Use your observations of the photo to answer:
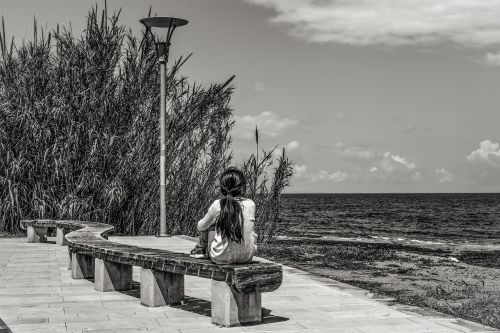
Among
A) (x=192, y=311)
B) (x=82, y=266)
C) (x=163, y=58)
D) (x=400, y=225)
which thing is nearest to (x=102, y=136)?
(x=163, y=58)

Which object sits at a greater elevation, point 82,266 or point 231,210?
point 231,210

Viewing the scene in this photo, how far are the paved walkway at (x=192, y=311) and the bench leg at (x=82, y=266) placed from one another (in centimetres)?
14

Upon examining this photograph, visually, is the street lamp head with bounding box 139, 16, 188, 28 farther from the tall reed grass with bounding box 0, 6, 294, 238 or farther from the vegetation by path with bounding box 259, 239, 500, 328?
the vegetation by path with bounding box 259, 239, 500, 328

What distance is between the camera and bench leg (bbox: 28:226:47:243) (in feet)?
50.0

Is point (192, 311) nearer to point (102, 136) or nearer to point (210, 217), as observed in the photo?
point (210, 217)

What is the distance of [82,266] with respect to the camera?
10.2m

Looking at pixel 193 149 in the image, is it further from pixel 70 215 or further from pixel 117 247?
pixel 117 247

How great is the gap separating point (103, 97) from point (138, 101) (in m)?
0.87

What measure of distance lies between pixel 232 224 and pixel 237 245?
210 mm

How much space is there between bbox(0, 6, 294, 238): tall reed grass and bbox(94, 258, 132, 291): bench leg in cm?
693

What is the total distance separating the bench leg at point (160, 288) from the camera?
25.8 feet

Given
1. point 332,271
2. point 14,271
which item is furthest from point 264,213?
point 14,271

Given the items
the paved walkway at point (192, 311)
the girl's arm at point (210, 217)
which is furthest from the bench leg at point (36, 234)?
the girl's arm at point (210, 217)

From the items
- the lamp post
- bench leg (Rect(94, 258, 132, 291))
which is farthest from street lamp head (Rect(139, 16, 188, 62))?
bench leg (Rect(94, 258, 132, 291))
